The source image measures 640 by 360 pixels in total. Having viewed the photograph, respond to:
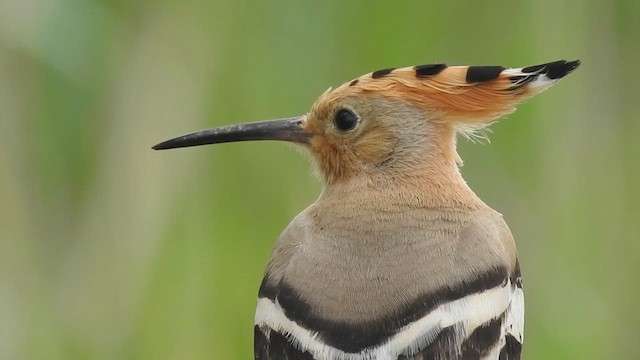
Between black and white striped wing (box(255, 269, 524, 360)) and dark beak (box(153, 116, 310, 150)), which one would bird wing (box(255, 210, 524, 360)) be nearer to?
black and white striped wing (box(255, 269, 524, 360))

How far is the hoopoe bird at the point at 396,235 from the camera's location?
146 centimetres

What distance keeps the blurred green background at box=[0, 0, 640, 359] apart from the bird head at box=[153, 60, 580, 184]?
253 mm

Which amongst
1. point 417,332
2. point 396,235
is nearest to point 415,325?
point 417,332

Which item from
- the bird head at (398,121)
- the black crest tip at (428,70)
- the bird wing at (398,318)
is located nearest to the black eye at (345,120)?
the bird head at (398,121)

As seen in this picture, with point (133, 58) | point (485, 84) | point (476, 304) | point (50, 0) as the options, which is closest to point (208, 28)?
point (133, 58)

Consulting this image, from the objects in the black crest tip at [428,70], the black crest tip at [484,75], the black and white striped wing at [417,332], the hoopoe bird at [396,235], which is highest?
the black crest tip at [428,70]

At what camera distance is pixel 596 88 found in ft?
7.01

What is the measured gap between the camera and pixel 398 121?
1731 millimetres

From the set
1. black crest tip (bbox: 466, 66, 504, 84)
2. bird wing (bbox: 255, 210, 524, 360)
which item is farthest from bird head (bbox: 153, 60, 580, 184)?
bird wing (bbox: 255, 210, 524, 360)

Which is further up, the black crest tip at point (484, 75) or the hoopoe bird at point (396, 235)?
the black crest tip at point (484, 75)

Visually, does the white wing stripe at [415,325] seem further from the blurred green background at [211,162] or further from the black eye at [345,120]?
the blurred green background at [211,162]

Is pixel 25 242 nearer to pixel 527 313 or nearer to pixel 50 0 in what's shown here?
pixel 50 0

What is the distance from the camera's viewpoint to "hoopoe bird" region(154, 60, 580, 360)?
4.78 feet

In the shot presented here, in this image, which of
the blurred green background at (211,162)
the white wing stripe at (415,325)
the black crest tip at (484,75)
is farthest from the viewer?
the blurred green background at (211,162)
